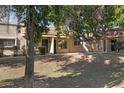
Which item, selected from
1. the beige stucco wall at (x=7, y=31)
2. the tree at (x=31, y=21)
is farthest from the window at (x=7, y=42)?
the tree at (x=31, y=21)

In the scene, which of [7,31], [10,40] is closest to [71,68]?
[7,31]

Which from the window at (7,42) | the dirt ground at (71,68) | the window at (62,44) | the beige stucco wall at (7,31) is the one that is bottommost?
the dirt ground at (71,68)

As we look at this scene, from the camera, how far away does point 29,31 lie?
10438mm

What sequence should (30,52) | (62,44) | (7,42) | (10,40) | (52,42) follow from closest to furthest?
(30,52) → (7,42) → (10,40) → (52,42) → (62,44)

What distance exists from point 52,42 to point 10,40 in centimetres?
676

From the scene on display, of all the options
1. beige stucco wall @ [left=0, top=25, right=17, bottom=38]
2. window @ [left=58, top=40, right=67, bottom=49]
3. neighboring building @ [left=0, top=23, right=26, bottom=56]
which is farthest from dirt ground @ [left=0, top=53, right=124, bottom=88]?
window @ [left=58, top=40, right=67, bottom=49]

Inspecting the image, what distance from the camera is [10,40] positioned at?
102ft

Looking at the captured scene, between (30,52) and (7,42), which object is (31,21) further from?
(7,42)

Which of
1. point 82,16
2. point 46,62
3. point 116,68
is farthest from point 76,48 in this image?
point 116,68

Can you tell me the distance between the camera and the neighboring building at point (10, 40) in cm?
3028

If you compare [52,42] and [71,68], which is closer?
[71,68]

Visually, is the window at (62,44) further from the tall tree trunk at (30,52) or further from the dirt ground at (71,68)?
the tall tree trunk at (30,52)

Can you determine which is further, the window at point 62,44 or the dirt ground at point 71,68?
the window at point 62,44

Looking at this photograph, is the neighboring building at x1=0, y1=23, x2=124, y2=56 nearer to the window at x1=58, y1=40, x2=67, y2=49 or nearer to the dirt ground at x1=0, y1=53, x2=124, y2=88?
the window at x1=58, y1=40, x2=67, y2=49
